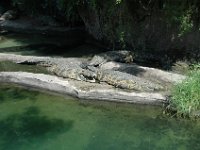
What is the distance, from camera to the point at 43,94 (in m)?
10.1

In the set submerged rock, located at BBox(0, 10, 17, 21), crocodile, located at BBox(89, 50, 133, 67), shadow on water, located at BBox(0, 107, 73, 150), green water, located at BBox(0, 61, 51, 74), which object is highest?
submerged rock, located at BBox(0, 10, 17, 21)

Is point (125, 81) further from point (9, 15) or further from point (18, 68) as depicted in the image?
point (9, 15)

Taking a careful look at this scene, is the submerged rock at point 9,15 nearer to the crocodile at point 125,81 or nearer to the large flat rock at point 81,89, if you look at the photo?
the large flat rock at point 81,89

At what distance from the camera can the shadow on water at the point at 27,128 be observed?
8.12 meters

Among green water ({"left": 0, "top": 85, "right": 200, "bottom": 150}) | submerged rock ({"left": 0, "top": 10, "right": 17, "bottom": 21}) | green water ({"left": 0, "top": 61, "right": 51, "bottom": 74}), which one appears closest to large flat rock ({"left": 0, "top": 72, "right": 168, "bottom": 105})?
green water ({"left": 0, "top": 85, "right": 200, "bottom": 150})

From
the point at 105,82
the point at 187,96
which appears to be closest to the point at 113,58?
the point at 105,82

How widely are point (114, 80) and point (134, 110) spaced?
3.51ft

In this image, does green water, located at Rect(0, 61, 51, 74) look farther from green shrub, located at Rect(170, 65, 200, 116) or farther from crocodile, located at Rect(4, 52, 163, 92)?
green shrub, located at Rect(170, 65, 200, 116)

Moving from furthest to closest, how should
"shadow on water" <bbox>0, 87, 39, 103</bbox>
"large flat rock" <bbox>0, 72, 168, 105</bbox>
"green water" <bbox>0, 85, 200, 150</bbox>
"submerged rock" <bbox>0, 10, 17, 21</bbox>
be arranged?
1. "submerged rock" <bbox>0, 10, 17, 21</bbox>
2. "shadow on water" <bbox>0, 87, 39, 103</bbox>
3. "large flat rock" <bbox>0, 72, 168, 105</bbox>
4. "green water" <bbox>0, 85, 200, 150</bbox>

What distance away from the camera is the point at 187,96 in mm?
8664

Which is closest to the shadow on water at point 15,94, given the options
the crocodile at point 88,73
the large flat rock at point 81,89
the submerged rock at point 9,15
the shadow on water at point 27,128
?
the large flat rock at point 81,89

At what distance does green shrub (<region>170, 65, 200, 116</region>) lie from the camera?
8.52 m

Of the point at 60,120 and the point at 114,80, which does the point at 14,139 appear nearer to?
the point at 60,120

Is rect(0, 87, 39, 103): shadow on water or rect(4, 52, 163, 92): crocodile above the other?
rect(4, 52, 163, 92): crocodile
